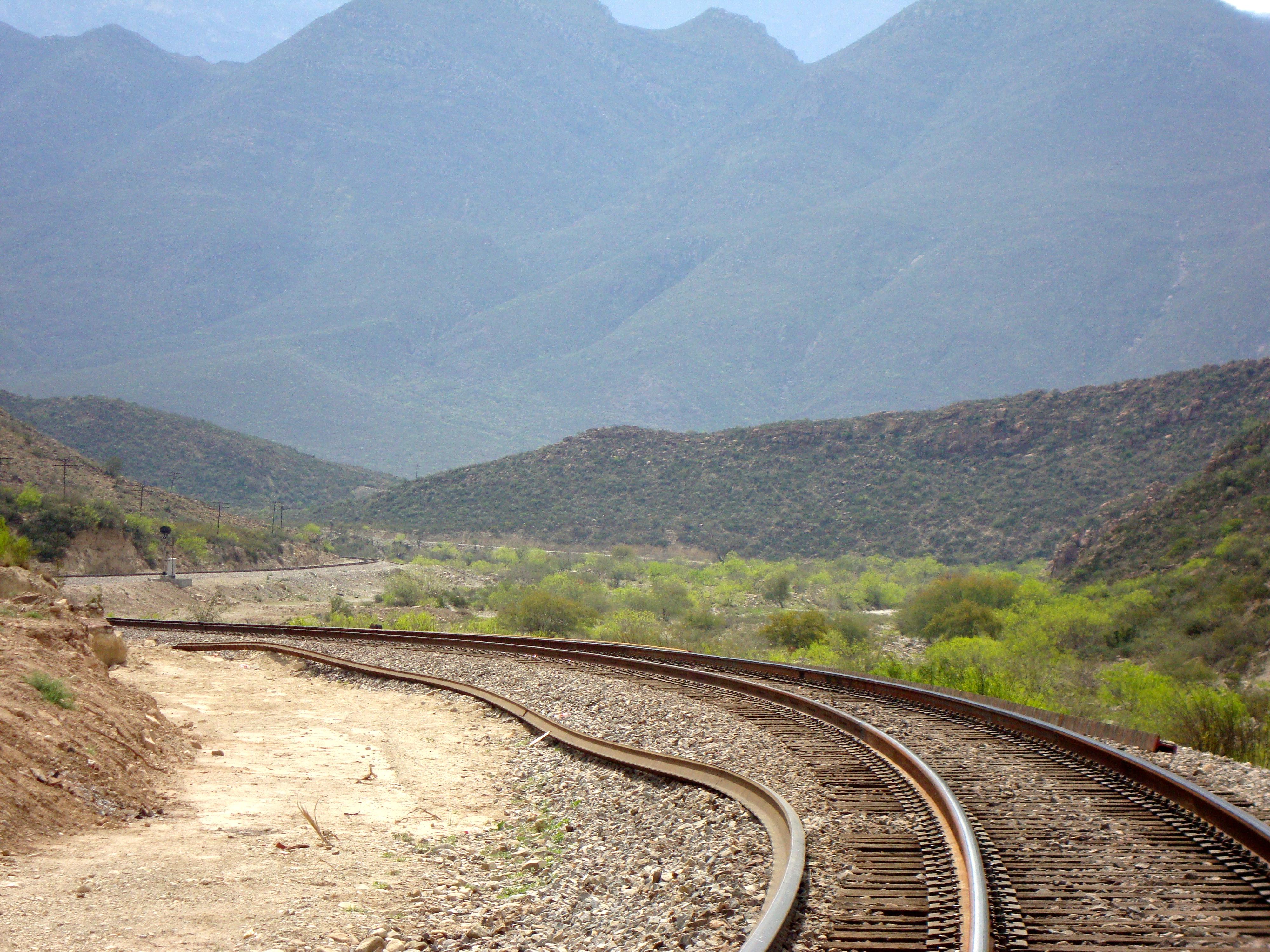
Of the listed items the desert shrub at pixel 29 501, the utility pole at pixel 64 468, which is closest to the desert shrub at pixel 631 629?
the desert shrub at pixel 29 501

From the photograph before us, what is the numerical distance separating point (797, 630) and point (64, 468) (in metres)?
37.2

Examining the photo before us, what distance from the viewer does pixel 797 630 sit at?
27.5 metres

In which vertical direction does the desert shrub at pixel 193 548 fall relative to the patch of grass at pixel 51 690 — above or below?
above

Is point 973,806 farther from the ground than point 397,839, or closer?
farther from the ground

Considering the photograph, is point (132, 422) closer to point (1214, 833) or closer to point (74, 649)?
point (74, 649)

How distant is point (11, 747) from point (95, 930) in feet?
9.06

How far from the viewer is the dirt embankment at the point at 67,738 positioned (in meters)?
7.76

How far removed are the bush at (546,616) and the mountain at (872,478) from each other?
24.7 meters

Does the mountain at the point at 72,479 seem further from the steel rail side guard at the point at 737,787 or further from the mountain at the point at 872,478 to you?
the steel rail side guard at the point at 737,787

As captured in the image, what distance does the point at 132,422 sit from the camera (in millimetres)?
106625

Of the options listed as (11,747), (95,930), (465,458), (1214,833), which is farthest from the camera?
(465,458)

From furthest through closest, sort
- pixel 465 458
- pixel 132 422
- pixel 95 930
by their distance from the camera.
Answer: pixel 465 458 < pixel 132 422 < pixel 95 930

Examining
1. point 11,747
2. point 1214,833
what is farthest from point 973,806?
point 11,747

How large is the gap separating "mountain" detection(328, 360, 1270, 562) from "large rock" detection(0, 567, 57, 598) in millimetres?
40000
